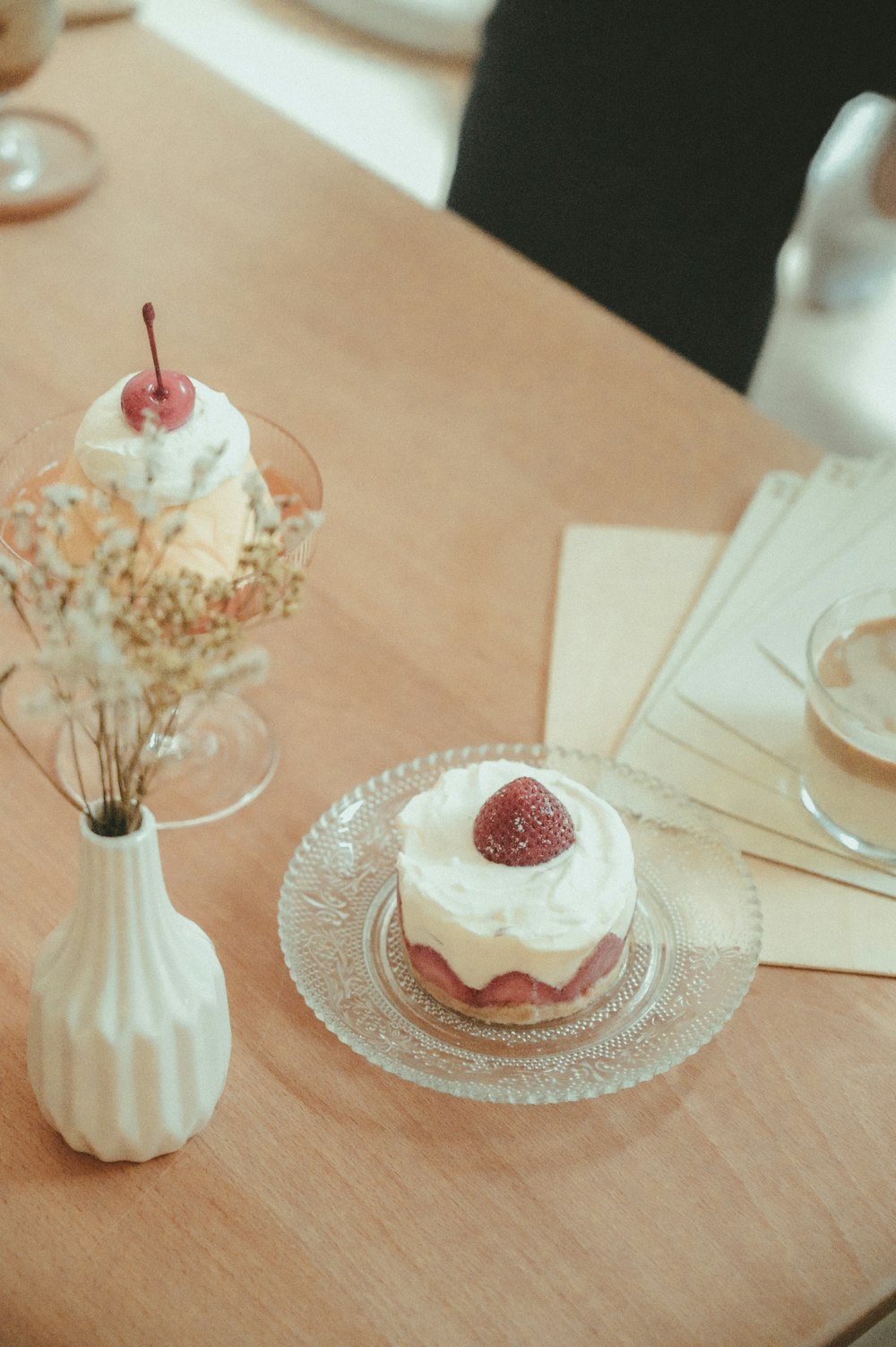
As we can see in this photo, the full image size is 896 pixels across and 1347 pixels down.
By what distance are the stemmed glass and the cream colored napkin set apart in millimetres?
712

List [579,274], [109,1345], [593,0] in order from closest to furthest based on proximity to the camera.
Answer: [109,1345] < [593,0] < [579,274]

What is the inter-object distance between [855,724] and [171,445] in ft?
1.62

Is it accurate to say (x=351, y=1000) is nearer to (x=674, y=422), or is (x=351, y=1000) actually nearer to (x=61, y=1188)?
(x=61, y=1188)

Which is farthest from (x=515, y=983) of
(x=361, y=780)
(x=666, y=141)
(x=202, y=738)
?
(x=666, y=141)

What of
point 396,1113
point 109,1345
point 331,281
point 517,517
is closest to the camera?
point 109,1345

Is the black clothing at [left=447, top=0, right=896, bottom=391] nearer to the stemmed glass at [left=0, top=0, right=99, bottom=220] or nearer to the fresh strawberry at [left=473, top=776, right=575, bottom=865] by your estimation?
the stemmed glass at [left=0, top=0, right=99, bottom=220]

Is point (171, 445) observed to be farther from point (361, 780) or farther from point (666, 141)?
point (666, 141)

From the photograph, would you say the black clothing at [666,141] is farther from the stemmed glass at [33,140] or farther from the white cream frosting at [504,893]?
the white cream frosting at [504,893]

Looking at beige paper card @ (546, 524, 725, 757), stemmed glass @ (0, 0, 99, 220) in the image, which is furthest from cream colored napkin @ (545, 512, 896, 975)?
stemmed glass @ (0, 0, 99, 220)

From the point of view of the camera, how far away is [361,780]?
104 centimetres

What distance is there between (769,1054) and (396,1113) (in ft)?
0.77

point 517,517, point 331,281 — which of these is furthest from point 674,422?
point 331,281

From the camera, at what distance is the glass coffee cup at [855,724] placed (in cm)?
99

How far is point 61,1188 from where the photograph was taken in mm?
791
